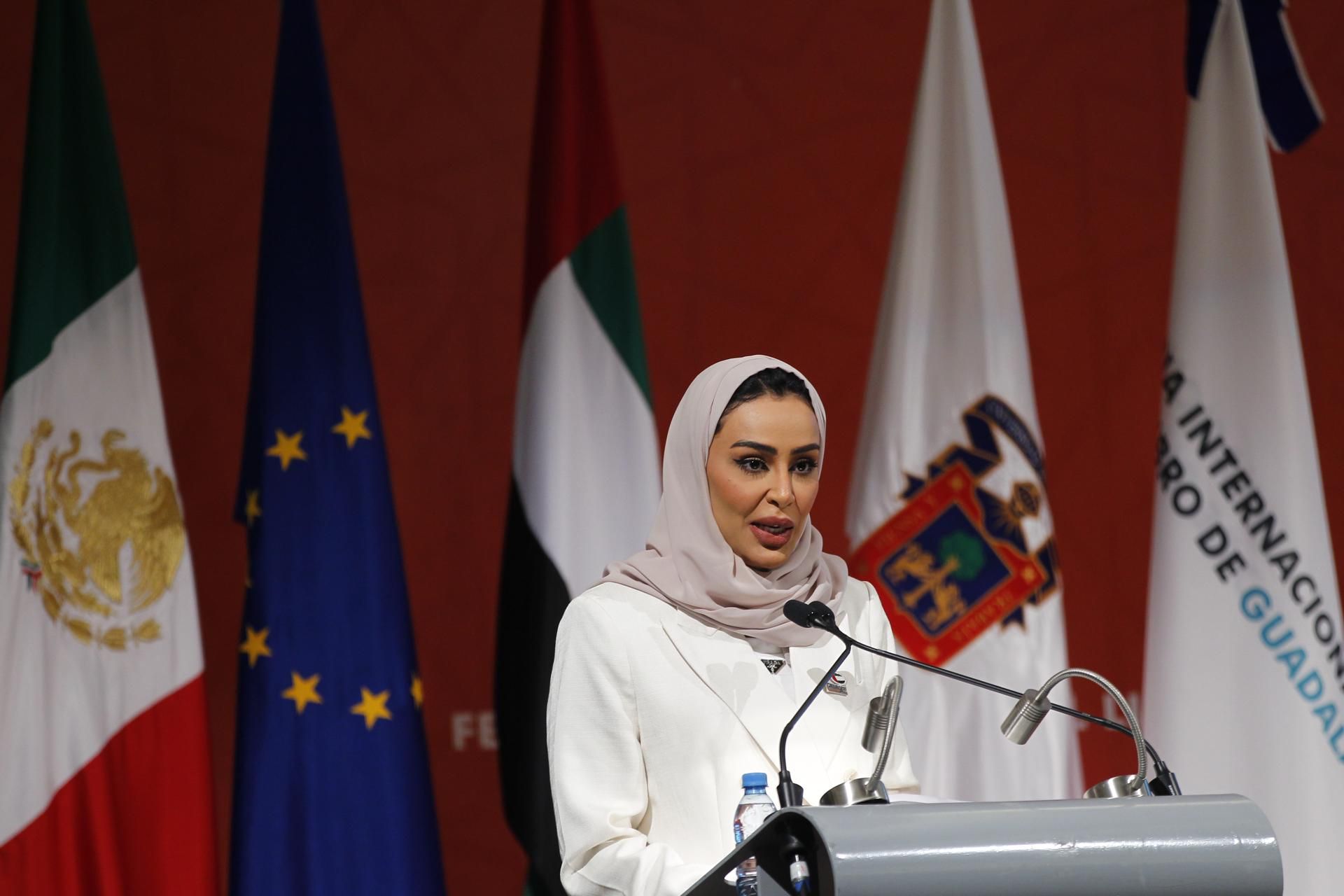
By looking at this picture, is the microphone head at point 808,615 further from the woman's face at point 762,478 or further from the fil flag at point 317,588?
the fil flag at point 317,588

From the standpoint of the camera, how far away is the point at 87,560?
269 centimetres

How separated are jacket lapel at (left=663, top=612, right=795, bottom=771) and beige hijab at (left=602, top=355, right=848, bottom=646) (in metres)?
0.02

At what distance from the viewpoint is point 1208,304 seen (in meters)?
3.14

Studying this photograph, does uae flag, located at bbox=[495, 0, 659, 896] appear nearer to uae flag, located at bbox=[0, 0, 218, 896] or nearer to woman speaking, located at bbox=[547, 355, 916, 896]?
uae flag, located at bbox=[0, 0, 218, 896]

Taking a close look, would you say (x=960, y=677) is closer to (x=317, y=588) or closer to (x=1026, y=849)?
(x=1026, y=849)

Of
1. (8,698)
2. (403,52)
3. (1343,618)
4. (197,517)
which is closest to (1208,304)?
(1343,618)

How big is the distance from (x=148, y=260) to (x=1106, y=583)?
7.98 feet

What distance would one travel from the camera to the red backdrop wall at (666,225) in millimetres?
3297

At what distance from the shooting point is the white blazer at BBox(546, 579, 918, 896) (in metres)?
1.72

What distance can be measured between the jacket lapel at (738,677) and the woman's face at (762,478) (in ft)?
0.37

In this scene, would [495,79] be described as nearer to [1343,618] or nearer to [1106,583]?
[1106,583]

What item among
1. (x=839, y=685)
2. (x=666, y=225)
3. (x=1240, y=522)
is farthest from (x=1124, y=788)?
(x=666, y=225)

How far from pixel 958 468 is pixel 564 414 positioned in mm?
→ 855

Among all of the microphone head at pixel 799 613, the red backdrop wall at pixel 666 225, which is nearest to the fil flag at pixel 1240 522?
the red backdrop wall at pixel 666 225
